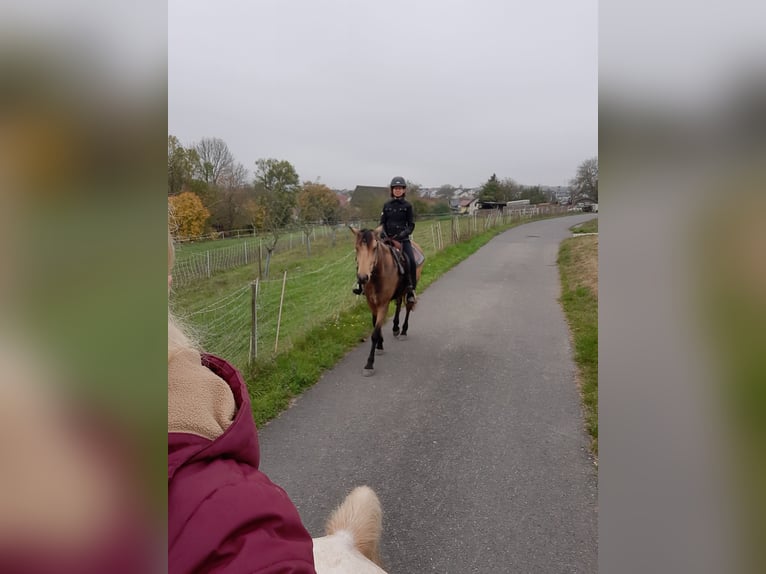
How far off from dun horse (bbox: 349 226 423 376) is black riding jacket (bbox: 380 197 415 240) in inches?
27.0

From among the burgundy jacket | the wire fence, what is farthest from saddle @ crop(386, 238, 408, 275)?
the burgundy jacket

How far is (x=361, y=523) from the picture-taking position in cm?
196

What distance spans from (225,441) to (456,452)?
134 inches

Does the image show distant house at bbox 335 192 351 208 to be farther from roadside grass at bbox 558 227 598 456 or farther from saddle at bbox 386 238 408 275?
saddle at bbox 386 238 408 275

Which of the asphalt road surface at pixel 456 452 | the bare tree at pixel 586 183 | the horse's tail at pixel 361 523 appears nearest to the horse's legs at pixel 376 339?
the asphalt road surface at pixel 456 452

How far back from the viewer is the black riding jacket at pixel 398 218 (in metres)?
7.74

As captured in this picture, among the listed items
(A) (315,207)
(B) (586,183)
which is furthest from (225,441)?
(A) (315,207)

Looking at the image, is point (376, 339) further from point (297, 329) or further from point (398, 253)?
point (297, 329)

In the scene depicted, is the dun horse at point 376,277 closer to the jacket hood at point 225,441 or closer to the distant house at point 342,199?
the jacket hood at point 225,441

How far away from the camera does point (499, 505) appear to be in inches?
131

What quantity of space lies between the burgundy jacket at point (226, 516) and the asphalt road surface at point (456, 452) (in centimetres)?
74

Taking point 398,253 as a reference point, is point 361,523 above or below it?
below
